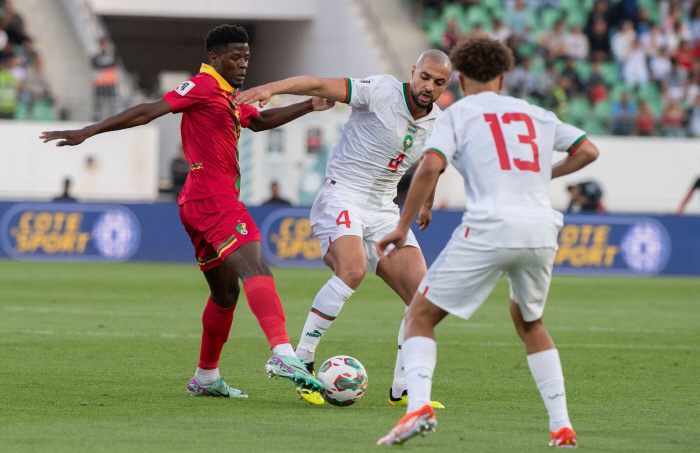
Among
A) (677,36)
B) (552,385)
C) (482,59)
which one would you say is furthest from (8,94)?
(552,385)

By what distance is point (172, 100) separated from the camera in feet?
20.8

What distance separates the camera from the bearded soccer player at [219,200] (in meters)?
6.25

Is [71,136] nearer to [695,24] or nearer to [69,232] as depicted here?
[69,232]

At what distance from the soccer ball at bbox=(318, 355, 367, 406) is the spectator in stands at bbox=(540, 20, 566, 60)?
22134 millimetres

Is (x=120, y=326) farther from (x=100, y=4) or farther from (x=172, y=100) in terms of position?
(x=100, y=4)

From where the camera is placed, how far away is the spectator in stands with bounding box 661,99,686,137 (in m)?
26.3

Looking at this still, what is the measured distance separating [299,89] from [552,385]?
249 cm

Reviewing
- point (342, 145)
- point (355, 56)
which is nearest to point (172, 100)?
point (342, 145)

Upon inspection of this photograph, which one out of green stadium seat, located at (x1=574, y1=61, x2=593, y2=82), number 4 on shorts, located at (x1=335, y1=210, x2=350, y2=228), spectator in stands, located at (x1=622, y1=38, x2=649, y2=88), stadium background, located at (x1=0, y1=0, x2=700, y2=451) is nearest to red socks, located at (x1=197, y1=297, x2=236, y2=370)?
number 4 on shorts, located at (x1=335, y1=210, x2=350, y2=228)

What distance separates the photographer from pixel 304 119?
86.1 feet

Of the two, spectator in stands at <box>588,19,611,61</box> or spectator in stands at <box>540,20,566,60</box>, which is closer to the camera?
spectator in stands at <box>540,20,566,60</box>

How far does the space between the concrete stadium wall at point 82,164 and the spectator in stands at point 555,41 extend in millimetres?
10325

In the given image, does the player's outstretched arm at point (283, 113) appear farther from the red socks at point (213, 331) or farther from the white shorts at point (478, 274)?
the white shorts at point (478, 274)

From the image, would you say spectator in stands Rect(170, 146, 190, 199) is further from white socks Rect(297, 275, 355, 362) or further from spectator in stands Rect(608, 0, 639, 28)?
white socks Rect(297, 275, 355, 362)
